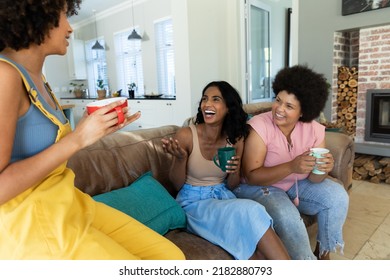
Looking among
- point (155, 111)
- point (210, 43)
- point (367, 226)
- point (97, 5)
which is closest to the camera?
point (367, 226)

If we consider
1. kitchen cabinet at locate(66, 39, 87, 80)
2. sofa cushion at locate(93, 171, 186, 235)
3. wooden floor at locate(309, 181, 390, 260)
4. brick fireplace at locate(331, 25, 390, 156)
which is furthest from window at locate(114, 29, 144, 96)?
sofa cushion at locate(93, 171, 186, 235)

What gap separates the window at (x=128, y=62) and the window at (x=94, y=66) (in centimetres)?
60

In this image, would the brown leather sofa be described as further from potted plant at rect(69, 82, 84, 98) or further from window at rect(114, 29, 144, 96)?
potted plant at rect(69, 82, 84, 98)

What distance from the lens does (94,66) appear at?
7969mm

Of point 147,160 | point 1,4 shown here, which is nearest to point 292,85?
point 147,160

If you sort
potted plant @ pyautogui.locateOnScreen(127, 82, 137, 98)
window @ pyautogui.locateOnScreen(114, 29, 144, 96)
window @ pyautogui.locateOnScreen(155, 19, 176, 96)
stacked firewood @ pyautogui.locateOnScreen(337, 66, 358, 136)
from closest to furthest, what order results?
1. stacked firewood @ pyautogui.locateOnScreen(337, 66, 358, 136)
2. potted plant @ pyautogui.locateOnScreen(127, 82, 137, 98)
3. window @ pyautogui.locateOnScreen(155, 19, 176, 96)
4. window @ pyautogui.locateOnScreen(114, 29, 144, 96)

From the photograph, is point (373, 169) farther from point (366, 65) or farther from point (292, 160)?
point (292, 160)

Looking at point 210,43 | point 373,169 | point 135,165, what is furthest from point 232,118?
point 210,43

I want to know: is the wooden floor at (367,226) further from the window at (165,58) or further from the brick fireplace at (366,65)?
the window at (165,58)

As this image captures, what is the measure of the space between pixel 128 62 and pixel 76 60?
1701mm

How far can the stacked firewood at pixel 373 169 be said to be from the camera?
3.05m

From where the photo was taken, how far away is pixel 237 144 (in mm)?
1573

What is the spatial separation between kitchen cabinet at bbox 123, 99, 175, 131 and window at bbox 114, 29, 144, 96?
1.52 m

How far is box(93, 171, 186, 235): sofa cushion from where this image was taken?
1.29 meters
